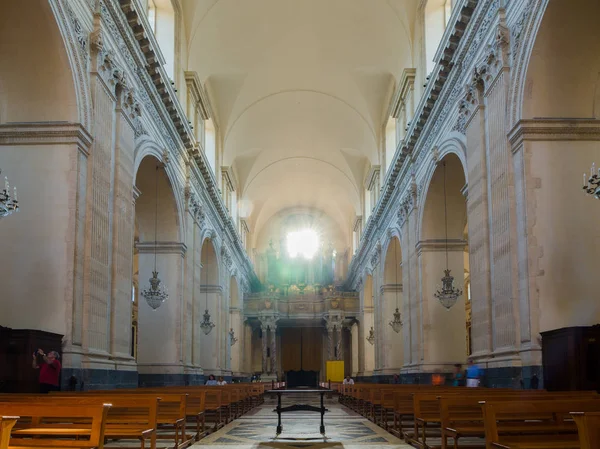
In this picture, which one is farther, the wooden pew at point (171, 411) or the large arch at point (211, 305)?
the large arch at point (211, 305)

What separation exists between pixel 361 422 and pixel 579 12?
30.6ft

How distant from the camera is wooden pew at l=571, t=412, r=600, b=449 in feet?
14.0

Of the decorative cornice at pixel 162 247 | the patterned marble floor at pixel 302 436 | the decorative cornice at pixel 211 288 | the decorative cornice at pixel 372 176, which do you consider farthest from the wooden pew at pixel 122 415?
the decorative cornice at pixel 372 176

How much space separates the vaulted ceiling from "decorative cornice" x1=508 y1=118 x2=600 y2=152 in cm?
1068

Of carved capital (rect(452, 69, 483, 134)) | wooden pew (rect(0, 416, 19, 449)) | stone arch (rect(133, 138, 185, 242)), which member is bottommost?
wooden pew (rect(0, 416, 19, 449))

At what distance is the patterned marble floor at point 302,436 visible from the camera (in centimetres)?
1093

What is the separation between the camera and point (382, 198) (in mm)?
29688

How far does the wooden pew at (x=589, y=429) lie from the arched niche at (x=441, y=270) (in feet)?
59.0

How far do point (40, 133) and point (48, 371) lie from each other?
420cm

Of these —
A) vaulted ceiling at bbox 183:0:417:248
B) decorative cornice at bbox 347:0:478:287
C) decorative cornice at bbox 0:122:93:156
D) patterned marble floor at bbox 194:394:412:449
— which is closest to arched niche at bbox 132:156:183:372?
vaulted ceiling at bbox 183:0:417:248

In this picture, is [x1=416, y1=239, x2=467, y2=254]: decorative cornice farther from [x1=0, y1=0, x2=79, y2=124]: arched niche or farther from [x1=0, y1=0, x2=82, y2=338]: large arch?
[x1=0, y1=0, x2=79, y2=124]: arched niche

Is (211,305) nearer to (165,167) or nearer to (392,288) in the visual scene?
(392,288)

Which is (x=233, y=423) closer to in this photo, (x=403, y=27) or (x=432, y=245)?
(x=432, y=245)

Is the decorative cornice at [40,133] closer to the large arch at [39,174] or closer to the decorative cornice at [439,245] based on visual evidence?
the large arch at [39,174]
